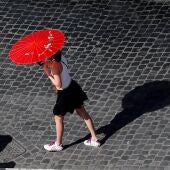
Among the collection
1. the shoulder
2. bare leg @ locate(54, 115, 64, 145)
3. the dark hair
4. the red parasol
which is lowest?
bare leg @ locate(54, 115, 64, 145)

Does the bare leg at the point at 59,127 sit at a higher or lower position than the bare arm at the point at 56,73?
lower

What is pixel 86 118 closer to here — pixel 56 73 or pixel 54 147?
pixel 54 147

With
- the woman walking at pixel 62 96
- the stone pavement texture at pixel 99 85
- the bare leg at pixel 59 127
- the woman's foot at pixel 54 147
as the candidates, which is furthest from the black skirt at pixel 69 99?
the stone pavement texture at pixel 99 85

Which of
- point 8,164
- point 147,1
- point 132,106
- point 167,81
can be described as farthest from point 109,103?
point 147,1

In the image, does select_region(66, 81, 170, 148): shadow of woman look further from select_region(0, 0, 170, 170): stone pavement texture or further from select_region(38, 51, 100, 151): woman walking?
select_region(38, 51, 100, 151): woman walking

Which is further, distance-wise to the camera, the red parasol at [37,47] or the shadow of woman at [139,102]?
the shadow of woman at [139,102]

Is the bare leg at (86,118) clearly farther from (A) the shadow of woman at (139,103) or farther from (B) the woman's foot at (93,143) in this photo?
(A) the shadow of woman at (139,103)

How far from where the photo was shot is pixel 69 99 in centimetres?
899

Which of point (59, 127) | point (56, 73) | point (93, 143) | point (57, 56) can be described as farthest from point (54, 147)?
point (57, 56)

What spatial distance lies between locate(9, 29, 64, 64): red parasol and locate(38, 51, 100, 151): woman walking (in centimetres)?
18

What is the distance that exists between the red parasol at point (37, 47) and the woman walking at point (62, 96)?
0.61ft

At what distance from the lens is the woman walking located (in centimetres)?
867

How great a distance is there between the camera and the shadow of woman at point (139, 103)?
9.89 meters

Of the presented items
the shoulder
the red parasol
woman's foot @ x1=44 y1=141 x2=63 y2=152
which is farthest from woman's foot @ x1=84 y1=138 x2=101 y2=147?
the red parasol
